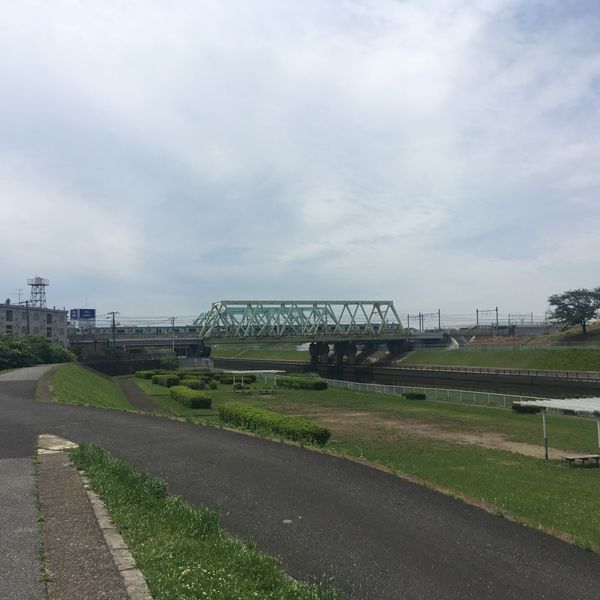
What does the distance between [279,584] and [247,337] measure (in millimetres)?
90148

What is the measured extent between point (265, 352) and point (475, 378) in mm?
77765

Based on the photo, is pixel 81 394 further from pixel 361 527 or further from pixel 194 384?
pixel 361 527

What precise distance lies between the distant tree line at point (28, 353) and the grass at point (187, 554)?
1606 inches

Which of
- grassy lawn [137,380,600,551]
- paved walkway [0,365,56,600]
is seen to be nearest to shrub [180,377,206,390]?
grassy lawn [137,380,600,551]

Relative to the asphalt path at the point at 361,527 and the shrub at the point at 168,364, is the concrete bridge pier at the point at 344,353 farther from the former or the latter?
the asphalt path at the point at 361,527

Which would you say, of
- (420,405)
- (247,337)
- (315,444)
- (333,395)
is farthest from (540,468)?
(247,337)

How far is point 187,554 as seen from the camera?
17.5ft

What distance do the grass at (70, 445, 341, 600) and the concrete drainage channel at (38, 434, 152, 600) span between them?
0.12m

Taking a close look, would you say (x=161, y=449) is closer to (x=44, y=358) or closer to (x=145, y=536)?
→ (x=145, y=536)

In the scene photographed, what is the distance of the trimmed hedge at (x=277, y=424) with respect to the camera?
1318 cm

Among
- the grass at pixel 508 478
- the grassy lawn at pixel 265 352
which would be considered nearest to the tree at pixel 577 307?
the grassy lawn at pixel 265 352

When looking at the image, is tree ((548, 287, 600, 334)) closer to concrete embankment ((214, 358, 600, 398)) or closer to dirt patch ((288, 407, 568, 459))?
concrete embankment ((214, 358, 600, 398))

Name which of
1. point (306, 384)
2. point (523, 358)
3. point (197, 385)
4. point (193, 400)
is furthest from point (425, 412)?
point (523, 358)

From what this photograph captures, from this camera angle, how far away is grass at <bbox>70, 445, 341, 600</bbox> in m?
4.69
